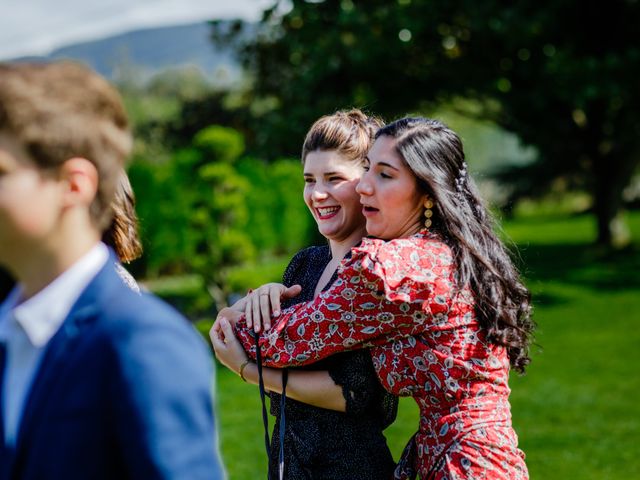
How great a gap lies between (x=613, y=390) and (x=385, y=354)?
6.96 metres

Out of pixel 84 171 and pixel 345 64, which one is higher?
pixel 345 64

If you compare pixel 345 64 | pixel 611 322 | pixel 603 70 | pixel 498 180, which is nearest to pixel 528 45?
pixel 603 70

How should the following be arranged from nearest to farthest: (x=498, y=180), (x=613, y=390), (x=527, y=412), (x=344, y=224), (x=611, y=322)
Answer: (x=344, y=224)
(x=527, y=412)
(x=613, y=390)
(x=611, y=322)
(x=498, y=180)

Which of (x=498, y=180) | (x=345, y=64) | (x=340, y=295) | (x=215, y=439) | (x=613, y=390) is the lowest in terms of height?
(x=613, y=390)

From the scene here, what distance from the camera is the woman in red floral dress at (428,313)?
6.85 feet

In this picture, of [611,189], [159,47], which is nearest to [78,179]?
[611,189]

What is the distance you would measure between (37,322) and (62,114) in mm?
355

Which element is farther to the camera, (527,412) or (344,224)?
(527,412)

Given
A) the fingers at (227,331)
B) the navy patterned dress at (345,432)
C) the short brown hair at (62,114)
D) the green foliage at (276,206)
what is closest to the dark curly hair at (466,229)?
the navy patterned dress at (345,432)

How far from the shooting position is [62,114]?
131 cm

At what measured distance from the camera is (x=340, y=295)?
6.95ft

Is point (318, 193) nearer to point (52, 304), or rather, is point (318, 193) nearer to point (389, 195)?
point (389, 195)

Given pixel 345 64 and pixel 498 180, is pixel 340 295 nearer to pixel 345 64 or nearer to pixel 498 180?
pixel 345 64

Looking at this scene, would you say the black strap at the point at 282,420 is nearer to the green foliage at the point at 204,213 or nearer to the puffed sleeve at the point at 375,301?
the puffed sleeve at the point at 375,301
